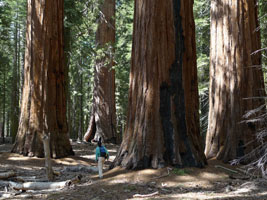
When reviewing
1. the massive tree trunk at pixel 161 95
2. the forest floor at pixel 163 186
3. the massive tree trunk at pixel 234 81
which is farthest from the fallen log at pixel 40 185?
the massive tree trunk at pixel 234 81

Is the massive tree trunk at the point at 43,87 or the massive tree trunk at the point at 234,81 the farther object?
the massive tree trunk at the point at 43,87

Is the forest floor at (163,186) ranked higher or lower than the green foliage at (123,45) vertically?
lower

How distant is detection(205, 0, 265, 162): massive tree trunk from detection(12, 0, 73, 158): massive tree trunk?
5258 mm

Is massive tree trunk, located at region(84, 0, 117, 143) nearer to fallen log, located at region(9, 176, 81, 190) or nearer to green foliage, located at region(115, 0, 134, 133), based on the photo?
green foliage, located at region(115, 0, 134, 133)

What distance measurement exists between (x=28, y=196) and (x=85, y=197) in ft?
3.84

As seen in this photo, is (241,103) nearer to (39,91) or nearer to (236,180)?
(236,180)

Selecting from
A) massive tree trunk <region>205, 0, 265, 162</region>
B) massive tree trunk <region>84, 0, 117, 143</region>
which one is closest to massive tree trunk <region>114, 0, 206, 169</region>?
massive tree trunk <region>205, 0, 265, 162</region>

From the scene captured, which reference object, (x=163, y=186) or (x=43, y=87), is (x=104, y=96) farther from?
(x=163, y=186)

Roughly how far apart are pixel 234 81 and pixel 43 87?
629cm

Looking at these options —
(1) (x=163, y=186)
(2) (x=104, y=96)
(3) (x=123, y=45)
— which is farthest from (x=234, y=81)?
(3) (x=123, y=45)

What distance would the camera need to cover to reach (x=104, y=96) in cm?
1919

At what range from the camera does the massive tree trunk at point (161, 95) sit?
6.97m

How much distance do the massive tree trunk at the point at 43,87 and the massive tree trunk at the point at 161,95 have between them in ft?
13.9

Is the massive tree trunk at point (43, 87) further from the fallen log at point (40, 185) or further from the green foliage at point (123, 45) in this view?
the green foliage at point (123, 45)
